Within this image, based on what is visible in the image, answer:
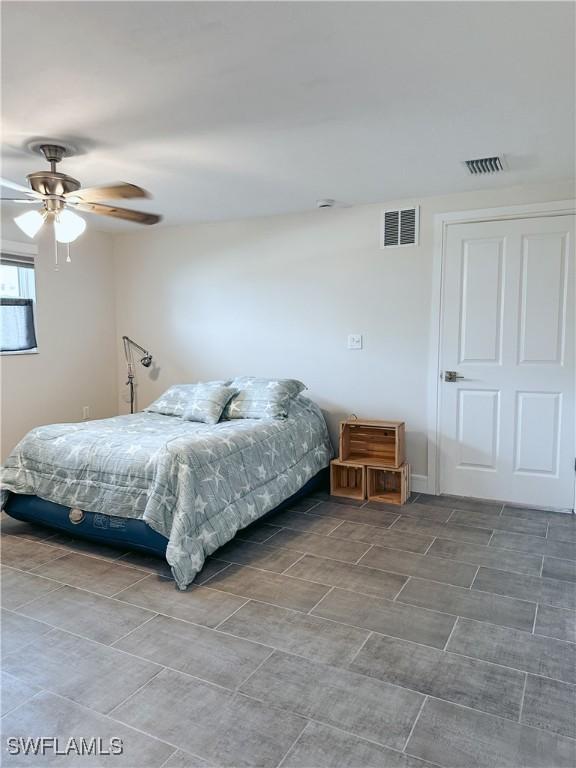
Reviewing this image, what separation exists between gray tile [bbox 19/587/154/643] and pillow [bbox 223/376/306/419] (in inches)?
68.8

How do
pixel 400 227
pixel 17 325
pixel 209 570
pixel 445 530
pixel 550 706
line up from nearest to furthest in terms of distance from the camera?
pixel 550 706 → pixel 209 570 → pixel 445 530 → pixel 400 227 → pixel 17 325

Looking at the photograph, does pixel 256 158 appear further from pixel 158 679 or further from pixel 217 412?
pixel 158 679

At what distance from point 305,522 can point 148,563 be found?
111 cm

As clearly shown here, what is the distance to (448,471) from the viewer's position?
409 cm

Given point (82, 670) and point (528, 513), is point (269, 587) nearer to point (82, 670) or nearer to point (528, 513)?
point (82, 670)

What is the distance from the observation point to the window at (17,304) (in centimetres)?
430

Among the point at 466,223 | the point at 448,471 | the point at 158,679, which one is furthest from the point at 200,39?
the point at 448,471

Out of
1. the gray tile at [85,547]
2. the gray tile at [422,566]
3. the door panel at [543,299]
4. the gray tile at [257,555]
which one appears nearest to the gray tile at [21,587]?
the gray tile at [85,547]

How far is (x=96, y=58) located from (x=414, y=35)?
1.18 m

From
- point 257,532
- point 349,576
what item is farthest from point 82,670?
point 257,532

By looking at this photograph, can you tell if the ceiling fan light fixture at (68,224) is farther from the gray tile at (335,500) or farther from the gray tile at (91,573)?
the gray tile at (335,500)

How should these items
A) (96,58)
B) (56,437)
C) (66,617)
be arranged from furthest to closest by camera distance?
(56,437), (66,617), (96,58)

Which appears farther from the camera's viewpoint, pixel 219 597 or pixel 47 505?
pixel 47 505

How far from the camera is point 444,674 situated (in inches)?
78.1
